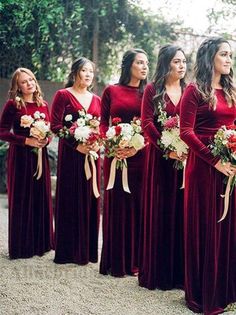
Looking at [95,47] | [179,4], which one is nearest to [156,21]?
[179,4]

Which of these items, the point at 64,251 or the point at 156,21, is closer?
the point at 64,251

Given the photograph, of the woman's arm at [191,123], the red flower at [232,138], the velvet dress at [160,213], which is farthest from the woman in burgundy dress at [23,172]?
the red flower at [232,138]

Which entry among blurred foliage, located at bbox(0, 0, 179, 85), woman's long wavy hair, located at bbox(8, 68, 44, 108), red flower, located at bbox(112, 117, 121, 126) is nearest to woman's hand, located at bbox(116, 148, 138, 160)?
red flower, located at bbox(112, 117, 121, 126)

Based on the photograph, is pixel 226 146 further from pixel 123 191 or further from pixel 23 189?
pixel 23 189

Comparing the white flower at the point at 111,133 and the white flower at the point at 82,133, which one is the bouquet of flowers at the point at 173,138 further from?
the white flower at the point at 82,133

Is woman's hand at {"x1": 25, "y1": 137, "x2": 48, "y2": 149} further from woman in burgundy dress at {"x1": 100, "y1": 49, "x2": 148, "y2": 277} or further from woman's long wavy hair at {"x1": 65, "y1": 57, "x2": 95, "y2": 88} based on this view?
woman in burgundy dress at {"x1": 100, "y1": 49, "x2": 148, "y2": 277}

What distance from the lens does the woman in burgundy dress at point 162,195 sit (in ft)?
14.9

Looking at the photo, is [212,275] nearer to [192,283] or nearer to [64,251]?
[192,283]

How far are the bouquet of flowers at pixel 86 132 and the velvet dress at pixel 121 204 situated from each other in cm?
12

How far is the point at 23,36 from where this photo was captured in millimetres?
9789

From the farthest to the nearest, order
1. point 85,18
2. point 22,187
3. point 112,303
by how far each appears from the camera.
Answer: point 85,18, point 22,187, point 112,303

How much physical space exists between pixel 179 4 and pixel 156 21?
2.11ft

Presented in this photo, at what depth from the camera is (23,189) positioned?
559 centimetres

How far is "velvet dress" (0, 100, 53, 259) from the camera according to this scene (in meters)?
5.58
